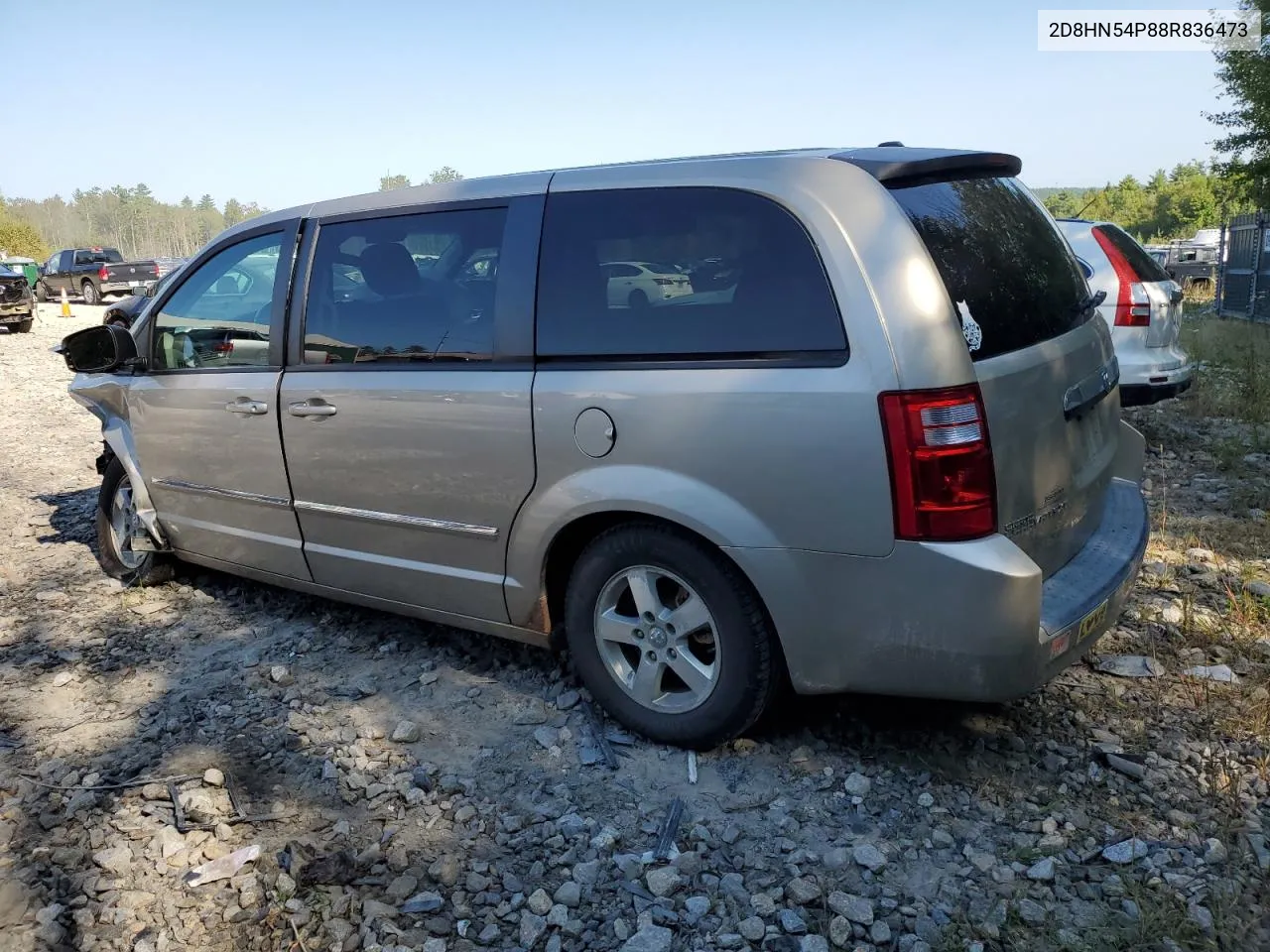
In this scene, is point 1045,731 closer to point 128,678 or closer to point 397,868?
point 397,868

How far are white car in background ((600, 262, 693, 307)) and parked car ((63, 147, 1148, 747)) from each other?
0.03 meters

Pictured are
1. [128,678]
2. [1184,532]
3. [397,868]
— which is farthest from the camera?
[1184,532]

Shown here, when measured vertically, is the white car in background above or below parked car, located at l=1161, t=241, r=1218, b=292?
above

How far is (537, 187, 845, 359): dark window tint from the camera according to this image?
282 cm

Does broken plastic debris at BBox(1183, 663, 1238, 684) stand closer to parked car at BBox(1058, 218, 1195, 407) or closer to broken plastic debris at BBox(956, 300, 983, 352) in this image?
broken plastic debris at BBox(956, 300, 983, 352)

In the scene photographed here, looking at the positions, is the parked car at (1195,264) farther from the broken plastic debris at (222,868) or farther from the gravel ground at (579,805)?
the broken plastic debris at (222,868)

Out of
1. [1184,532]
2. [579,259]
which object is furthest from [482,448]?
[1184,532]

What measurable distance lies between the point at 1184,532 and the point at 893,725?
283cm

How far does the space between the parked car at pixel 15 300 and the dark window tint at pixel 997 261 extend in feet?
74.2

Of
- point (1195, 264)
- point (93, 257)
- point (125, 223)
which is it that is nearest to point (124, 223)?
point (125, 223)

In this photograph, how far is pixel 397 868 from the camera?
2.76 m

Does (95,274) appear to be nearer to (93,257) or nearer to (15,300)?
(93,257)

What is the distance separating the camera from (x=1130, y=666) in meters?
3.69

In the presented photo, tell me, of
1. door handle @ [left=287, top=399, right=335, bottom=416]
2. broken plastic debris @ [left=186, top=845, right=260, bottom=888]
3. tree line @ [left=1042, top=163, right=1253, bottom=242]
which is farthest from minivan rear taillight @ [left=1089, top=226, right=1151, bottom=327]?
tree line @ [left=1042, top=163, right=1253, bottom=242]
